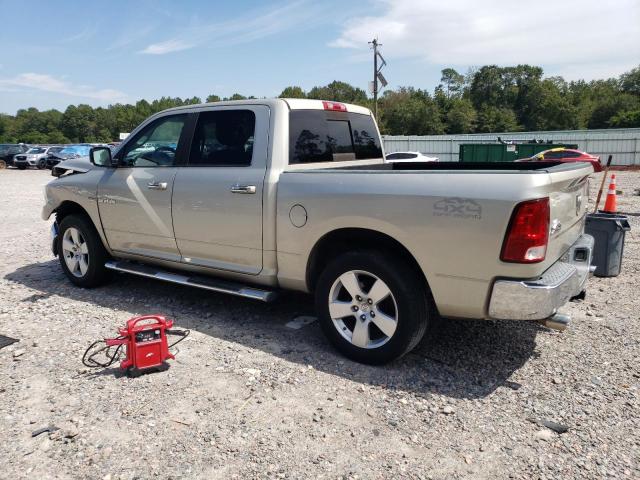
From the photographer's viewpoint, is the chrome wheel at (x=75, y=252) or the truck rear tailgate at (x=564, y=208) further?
the chrome wheel at (x=75, y=252)

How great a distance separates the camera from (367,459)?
106 inches

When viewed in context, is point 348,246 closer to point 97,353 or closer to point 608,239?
point 97,353

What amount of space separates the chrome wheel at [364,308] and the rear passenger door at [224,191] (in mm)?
828

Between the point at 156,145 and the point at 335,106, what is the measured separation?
1.83m

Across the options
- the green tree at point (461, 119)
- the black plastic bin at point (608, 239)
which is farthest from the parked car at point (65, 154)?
the green tree at point (461, 119)

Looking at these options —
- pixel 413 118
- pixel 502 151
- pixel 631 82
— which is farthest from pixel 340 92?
pixel 502 151

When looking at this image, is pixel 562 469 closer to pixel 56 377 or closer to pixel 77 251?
pixel 56 377

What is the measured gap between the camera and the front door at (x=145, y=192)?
15.6 ft

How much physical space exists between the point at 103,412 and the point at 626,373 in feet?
11.8

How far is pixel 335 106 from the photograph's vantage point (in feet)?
15.5

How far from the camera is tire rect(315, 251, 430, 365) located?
3.46m

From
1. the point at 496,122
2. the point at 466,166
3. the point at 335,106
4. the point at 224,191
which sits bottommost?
the point at 224,191

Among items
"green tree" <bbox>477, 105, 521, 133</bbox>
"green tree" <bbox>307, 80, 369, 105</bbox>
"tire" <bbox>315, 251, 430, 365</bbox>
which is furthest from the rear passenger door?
"green tree" <bbox>307, 80, 369, 105</bbox>

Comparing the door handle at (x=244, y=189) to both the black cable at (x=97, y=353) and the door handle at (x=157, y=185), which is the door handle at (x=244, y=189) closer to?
the door handle at (x=157, y=185)
